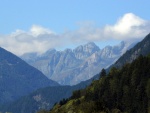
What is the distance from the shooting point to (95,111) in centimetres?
19325

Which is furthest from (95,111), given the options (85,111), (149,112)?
(149,112)

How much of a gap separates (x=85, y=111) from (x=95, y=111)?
6.82 meters

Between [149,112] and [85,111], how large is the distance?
31085 mm

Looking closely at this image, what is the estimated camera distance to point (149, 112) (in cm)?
19888

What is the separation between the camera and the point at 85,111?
198 metres

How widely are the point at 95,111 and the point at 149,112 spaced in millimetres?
27105

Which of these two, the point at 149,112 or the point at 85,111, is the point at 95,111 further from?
the point at 149,112
